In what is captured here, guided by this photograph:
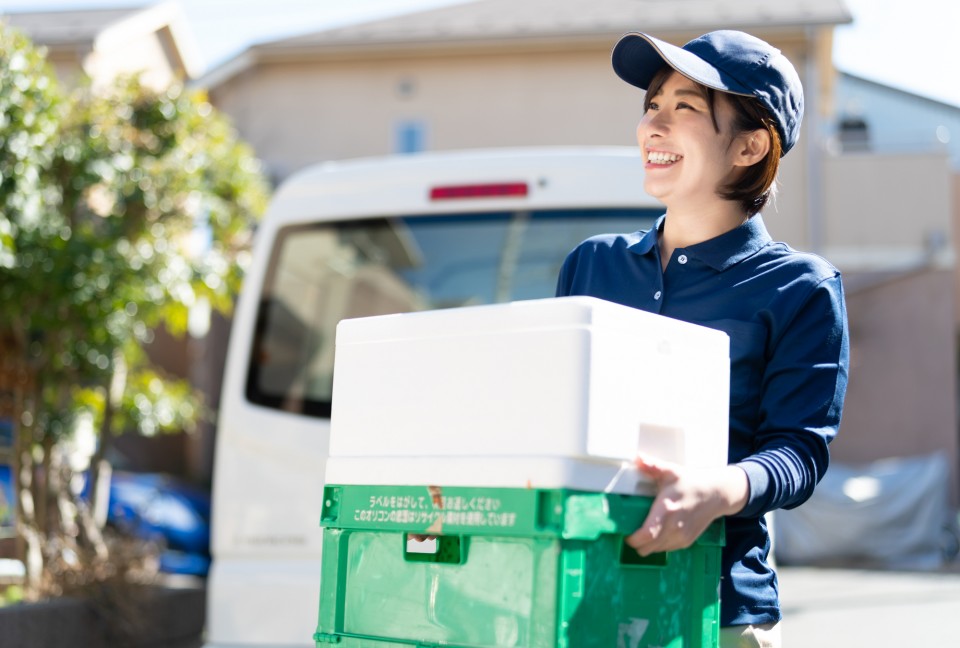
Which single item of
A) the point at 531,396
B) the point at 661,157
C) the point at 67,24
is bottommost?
the point at 531,396

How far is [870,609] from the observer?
35.7 feet

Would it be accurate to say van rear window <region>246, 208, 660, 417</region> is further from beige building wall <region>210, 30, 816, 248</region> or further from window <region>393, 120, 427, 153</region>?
window <region>393, 120, 427, 153</region>

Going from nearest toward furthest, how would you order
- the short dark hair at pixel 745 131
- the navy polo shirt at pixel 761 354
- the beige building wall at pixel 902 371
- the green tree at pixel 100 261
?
1. the navy polo shirt at pixel 761 354
2. the short dark hair at pixel 745 131
3. the green tree at pixel 100 261
4. the beige building wall at pixel 902 371

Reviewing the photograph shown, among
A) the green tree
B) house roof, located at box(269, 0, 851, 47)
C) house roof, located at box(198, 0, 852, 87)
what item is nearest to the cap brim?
the green tree

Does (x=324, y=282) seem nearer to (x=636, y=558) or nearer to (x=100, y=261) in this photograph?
(x=100, y=261)

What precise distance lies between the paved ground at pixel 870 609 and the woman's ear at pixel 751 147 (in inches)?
249

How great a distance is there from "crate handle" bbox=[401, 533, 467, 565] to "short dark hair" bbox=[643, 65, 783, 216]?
0.82 meters

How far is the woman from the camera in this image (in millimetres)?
2047

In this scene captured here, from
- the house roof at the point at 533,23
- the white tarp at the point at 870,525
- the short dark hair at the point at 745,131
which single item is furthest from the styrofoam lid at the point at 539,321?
the house roof at the point at 533,23

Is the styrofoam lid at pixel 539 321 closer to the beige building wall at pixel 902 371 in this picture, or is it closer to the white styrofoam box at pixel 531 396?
the white styrofoam box at pixel 531 396

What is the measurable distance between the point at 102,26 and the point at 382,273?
16.8 meters

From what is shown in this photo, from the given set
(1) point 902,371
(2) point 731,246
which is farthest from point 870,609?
(2) point 731,246

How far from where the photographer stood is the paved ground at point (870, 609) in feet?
29.0

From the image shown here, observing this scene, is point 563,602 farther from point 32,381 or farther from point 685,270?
point 32,381
